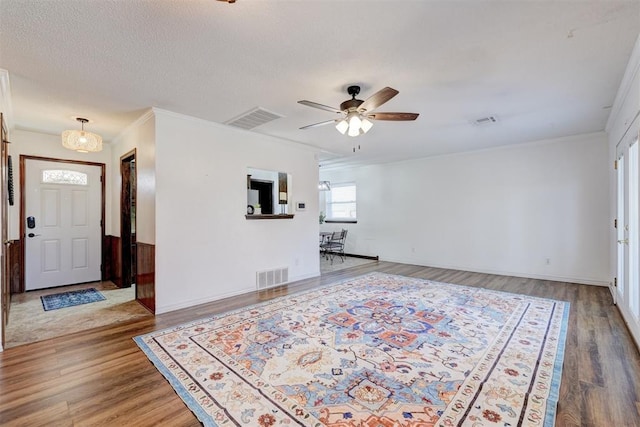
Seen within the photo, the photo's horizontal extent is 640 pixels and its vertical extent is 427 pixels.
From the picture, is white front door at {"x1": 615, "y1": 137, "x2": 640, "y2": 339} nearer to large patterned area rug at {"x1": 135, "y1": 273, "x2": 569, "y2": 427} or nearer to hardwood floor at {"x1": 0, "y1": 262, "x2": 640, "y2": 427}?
hardwood floor at {"x1": 0, "y1": 262, "x2": 640, "y2": 427}

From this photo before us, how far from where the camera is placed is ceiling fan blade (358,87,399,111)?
2.50m

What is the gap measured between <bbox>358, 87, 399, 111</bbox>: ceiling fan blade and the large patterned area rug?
2.32 meters

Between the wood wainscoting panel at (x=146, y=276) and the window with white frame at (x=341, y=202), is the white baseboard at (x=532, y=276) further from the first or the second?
the wood wainscoting panel at (x=146, y=276)

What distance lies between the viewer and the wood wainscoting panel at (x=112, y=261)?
5148 mm

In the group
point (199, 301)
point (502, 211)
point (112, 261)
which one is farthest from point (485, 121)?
point (112, 261)

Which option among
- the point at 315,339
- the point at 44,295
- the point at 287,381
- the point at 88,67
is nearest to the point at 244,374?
the point at 287,381

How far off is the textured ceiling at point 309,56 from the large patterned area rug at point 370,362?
2.61 metres

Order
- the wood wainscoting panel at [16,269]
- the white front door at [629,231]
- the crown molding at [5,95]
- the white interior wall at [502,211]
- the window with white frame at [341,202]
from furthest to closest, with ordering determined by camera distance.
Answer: the window with white frame at [341,202], the white interior wall at [502,211], the wood wainscoting panel at [16,269], the white front door at [629,231], the crown molding at [5,95]

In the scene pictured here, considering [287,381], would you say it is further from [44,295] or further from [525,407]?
[44,295]

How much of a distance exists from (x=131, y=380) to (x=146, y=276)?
1987 mm

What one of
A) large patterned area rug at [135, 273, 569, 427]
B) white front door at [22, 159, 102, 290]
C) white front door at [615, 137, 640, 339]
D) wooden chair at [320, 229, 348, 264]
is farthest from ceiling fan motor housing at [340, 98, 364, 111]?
wooden chair at [320, 229, 348, 264]

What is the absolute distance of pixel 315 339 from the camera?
2.95 meters

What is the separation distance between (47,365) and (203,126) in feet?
10.3

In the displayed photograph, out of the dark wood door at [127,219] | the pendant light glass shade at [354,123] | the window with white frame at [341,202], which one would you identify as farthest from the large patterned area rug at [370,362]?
the window with white frame at [341,202]
